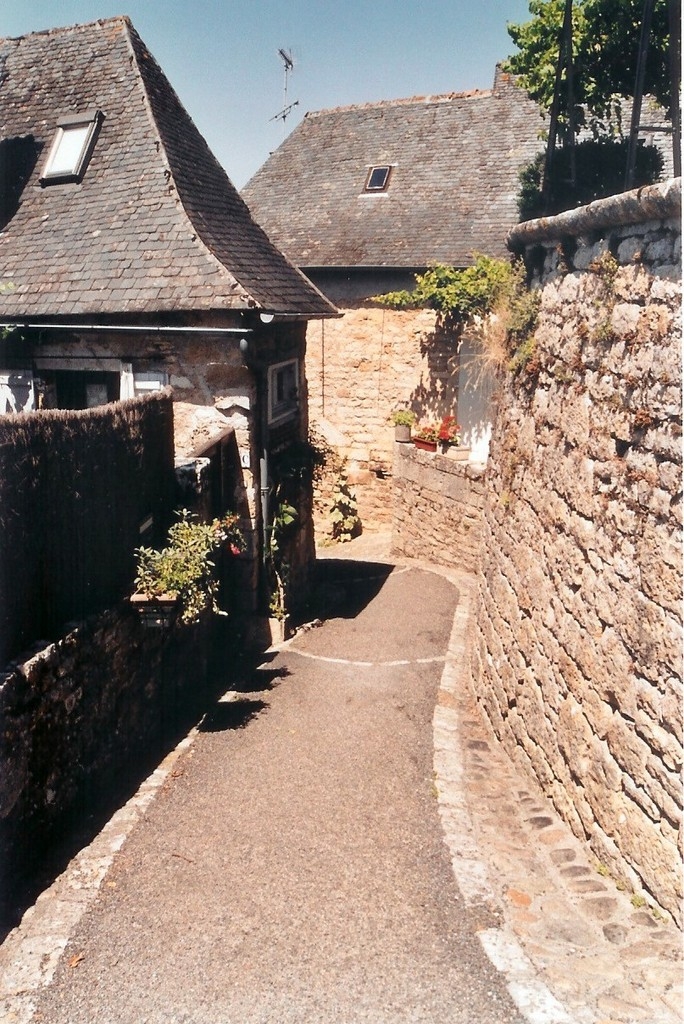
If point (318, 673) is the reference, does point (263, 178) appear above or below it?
above

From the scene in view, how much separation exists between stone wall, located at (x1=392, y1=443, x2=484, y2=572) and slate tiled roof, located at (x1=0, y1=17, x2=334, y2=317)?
418 cm

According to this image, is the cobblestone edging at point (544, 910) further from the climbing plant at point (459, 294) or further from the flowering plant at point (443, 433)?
the flowering plant at point (443, 433)

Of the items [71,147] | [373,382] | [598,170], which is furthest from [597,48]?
[71,147]

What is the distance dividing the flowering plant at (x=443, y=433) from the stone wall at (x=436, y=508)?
34 centimetres

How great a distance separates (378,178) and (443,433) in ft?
23.3

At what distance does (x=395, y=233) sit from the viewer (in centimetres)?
1608

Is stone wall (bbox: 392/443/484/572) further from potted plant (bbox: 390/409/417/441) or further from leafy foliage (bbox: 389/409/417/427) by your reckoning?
leafy foliage (bbox: 389/409/417/427)

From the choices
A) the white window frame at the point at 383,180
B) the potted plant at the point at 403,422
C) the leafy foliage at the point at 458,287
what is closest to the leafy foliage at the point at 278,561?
the potted plant at the point at 403,422

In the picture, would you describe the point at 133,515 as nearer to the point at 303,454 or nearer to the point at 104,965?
the point at 104,965

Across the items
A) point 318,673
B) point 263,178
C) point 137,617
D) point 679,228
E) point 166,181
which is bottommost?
point 318,673

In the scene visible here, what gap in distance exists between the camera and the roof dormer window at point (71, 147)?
10.4 meters

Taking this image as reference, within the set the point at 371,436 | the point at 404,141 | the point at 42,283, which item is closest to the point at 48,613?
the point at 42,283

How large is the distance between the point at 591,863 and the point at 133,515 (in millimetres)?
4561

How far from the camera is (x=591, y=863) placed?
15.8ft
